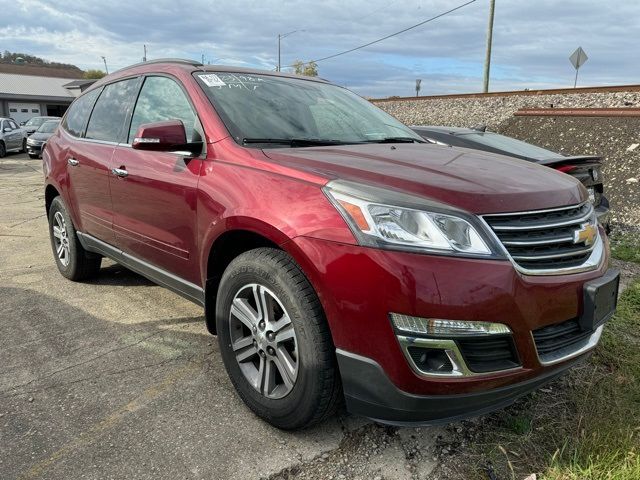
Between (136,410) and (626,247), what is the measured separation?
17.9 ft

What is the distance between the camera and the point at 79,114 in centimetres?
464

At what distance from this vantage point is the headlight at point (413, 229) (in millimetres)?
2010

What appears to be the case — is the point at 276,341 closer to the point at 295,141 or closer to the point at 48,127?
the point at 295,141

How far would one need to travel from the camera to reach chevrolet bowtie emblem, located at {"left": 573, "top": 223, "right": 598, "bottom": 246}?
236 cm

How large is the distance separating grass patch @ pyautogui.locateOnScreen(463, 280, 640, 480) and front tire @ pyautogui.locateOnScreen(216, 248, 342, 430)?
759mm

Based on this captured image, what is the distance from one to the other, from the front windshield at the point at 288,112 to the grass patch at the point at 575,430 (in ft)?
5.89

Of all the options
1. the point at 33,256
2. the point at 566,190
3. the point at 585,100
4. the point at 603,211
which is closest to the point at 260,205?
the point at 566,190

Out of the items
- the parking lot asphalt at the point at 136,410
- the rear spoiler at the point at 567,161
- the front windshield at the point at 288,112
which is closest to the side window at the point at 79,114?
the parking lot asphalt at the point at 136,410

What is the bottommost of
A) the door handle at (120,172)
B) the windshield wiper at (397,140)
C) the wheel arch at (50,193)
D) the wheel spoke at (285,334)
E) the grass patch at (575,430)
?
the grass patch at (575,430)

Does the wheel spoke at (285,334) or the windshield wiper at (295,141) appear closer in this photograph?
the wheel spoke at (285,334)

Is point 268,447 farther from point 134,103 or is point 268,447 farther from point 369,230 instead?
point 134,103

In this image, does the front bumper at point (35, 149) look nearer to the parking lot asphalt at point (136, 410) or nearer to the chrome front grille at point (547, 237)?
the parking lot asphalt at point (136, 410)

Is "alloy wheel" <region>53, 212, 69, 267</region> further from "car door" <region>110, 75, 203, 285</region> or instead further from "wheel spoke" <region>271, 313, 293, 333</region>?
"wheel spoke" <region>271, 313, 293, 333</region>

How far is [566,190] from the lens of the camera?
247 cm
